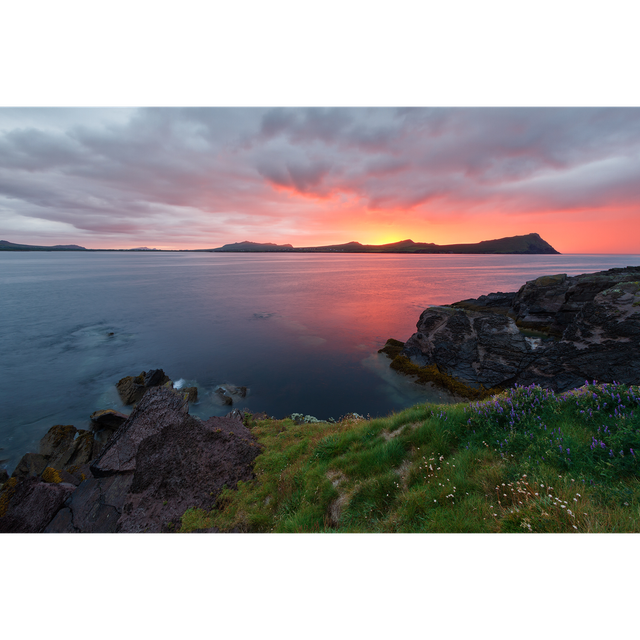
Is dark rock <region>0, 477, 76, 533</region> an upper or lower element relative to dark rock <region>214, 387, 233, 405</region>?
upper

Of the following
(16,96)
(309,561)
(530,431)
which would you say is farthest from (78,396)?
(530,431)

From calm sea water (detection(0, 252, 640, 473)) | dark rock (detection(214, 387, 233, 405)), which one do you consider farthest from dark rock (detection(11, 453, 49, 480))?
dark rock (detection(214, 387, 233, 405))

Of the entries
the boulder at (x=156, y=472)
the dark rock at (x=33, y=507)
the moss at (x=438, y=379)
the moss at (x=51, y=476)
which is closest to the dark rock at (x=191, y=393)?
the moss at (x=51, y=476)

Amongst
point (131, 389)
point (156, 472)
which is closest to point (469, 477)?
point (156, 472)

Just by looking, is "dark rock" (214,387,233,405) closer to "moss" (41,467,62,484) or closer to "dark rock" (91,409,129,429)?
"dark rock" (91,409,129,429)

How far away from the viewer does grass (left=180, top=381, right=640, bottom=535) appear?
312 centimetres

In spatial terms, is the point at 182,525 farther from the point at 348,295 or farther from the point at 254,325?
the point at 348,295

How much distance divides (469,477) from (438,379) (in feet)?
51.4

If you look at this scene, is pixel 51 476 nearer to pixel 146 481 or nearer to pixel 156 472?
pixel 146 481

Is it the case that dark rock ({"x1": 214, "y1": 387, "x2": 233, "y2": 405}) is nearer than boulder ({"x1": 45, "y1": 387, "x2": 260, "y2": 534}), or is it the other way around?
boulder ({"x1": 45, "y1": 387, "x2": 260, "y2": 534})

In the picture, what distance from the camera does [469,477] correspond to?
4.16 metres

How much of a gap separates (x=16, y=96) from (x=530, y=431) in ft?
36.1

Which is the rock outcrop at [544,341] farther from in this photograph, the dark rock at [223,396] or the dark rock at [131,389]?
the dark rock at [131,389]

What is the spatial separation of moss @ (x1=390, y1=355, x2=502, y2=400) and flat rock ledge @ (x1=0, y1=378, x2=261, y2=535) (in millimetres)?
A: 13913
